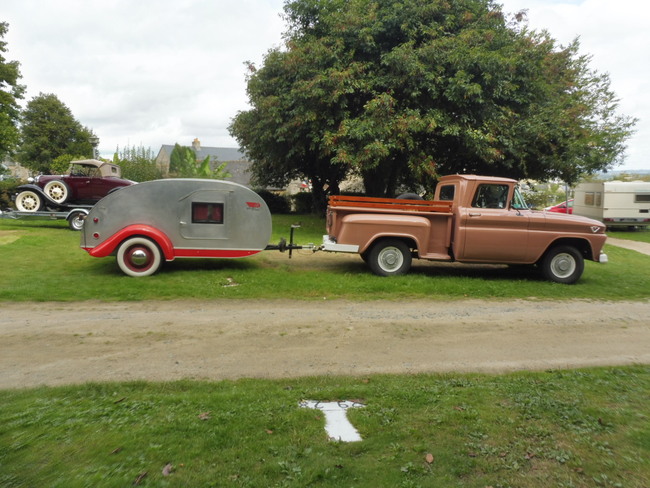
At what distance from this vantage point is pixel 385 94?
15.9 meters

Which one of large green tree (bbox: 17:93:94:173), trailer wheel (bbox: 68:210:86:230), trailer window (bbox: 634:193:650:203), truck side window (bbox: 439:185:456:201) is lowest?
trailer wheel (bbox: 68:210:86:230)

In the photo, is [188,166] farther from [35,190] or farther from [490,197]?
[490,197]

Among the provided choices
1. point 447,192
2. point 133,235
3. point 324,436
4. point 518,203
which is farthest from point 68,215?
point 324,436

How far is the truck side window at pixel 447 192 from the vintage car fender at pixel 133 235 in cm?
665

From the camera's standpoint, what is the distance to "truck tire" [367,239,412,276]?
35.4 ft

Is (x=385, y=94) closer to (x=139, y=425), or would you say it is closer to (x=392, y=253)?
(x=392, y=253)

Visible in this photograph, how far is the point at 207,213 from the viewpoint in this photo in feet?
34.8

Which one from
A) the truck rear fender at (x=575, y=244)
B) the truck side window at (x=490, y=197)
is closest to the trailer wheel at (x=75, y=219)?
the truck side window at (x=490, y=197)

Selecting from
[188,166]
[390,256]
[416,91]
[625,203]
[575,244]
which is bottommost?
[390,256]

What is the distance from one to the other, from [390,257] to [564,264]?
13.4 ft

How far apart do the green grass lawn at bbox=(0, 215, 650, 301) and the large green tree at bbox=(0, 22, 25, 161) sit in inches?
821

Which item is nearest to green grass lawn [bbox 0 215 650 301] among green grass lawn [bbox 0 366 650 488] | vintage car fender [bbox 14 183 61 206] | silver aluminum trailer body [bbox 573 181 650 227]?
vintage car fender [bbox 14 183 61 206]

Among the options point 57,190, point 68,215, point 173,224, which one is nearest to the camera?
point 173,224

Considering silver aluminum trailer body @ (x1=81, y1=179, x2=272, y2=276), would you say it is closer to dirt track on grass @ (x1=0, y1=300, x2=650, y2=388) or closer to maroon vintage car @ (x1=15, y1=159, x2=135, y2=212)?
dirt track on grass @ (x1=0, y1=300, x2=650, y2=388)
